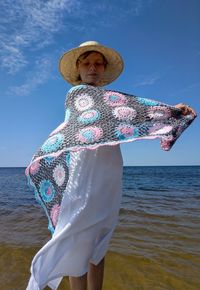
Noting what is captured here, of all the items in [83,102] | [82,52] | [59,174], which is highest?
[82,52]

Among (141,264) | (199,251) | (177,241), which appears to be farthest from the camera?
(177,241)

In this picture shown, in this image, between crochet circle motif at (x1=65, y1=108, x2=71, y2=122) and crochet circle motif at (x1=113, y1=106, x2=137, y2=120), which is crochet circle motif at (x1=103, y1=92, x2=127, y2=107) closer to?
crochet circle motif at (x1=113, y1=106, x2=137, y2=120)

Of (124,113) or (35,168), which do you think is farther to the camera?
(35,168)

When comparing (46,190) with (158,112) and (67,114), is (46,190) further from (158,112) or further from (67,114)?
(158,112)

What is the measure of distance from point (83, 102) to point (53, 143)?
0.38m

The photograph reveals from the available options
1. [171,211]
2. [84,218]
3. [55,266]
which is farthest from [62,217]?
[171,211]

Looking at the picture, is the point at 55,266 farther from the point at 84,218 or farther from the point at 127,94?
the point at 127,94

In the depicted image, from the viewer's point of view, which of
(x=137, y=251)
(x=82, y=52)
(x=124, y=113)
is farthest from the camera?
(x=137, y=251)

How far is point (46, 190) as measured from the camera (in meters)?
1.98

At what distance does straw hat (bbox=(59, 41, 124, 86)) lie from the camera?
7.21 feet

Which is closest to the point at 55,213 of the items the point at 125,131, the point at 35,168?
the point at 35,168

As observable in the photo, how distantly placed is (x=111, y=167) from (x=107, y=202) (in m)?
0.24

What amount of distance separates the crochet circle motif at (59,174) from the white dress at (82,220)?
103mm

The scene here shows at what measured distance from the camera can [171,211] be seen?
7602 mm
